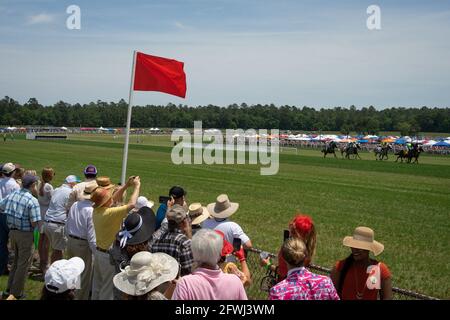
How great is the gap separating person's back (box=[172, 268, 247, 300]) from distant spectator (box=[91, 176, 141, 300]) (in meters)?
2.27

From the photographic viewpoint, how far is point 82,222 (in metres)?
6.75

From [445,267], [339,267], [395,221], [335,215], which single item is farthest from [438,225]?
[339,267]

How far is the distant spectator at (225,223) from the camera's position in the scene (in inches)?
246

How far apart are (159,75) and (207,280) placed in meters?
7.54

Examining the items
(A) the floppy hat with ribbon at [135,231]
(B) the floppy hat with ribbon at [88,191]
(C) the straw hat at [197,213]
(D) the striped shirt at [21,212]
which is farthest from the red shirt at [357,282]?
(D) the striped shirt at [21,212]

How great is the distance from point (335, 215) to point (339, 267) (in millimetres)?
10963

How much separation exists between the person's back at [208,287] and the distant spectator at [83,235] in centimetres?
304

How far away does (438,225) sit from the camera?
1459cm

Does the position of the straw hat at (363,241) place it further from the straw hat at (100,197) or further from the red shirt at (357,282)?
the straw hat at (100,197)

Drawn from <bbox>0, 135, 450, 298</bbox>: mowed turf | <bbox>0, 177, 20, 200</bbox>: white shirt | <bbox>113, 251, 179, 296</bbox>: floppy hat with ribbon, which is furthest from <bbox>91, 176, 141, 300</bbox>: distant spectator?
<bbox>0, 135, 450, 298</bbox>: mowed turf

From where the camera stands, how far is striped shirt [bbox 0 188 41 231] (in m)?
7.32

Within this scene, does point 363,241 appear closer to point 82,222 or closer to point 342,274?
point 342,274

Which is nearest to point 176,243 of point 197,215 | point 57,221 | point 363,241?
point 197,215
